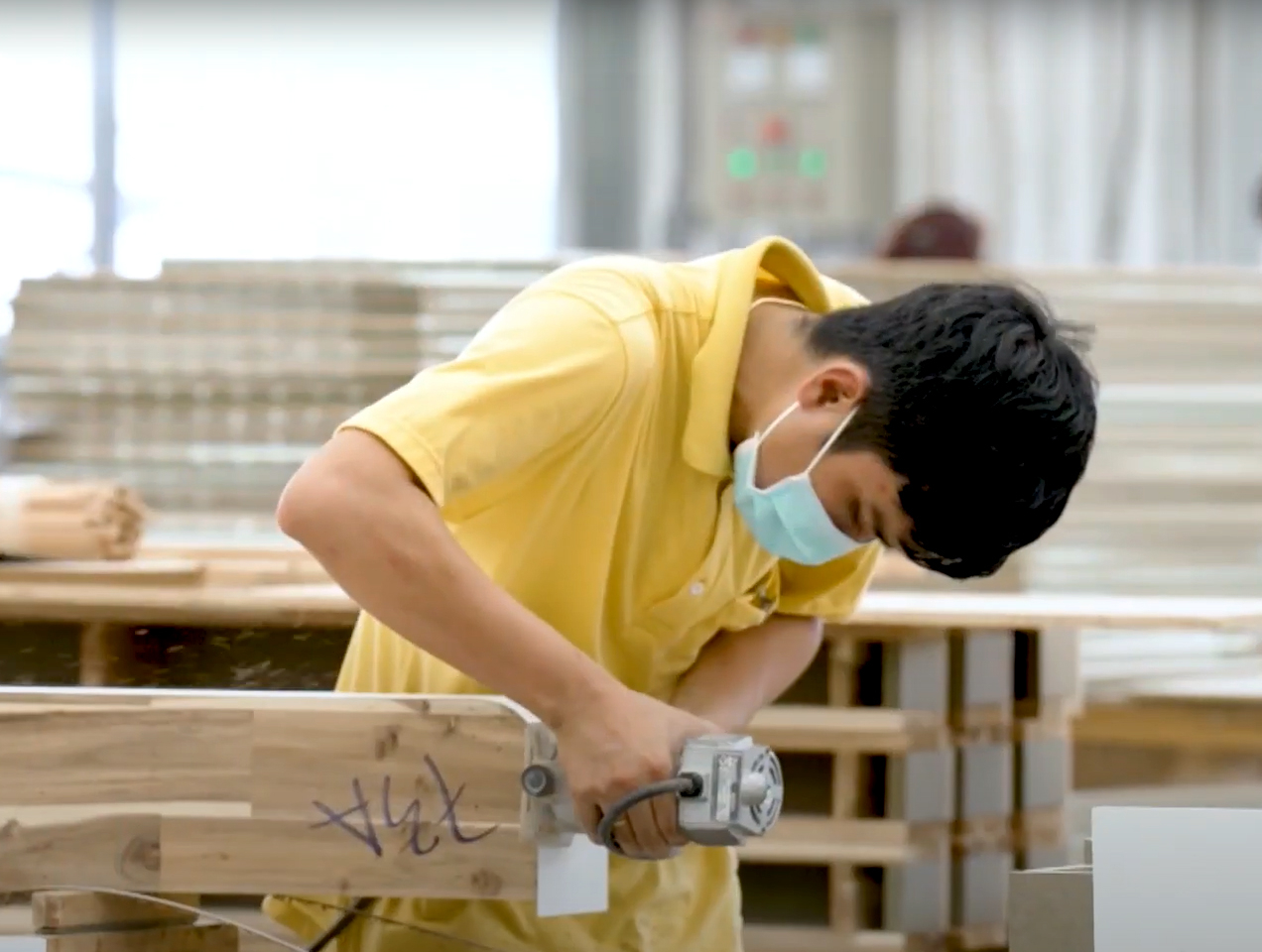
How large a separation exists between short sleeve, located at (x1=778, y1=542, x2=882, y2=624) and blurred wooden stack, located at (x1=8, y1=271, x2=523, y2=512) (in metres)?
1.39

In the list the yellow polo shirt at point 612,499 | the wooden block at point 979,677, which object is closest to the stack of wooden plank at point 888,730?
the wooden block at point 979,677

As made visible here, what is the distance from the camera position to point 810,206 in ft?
14.1

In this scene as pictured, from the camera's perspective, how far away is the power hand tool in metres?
1.30

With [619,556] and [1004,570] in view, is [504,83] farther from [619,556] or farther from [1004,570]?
[619,556]

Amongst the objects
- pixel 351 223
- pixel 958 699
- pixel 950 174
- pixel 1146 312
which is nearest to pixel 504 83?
pixel 351 223

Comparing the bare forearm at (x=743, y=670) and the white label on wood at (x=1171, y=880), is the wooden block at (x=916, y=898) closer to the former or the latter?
the bare forearm at (x=743, y=670)

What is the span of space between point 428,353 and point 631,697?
5.63ft

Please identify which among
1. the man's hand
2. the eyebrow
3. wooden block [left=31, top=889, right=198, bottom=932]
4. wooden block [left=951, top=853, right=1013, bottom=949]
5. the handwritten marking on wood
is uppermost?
the eyebrow

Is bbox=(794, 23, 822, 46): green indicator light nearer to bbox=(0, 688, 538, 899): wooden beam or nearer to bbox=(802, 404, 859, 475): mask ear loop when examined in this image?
bbox=(802, 404, 859, 475): mask ear loop

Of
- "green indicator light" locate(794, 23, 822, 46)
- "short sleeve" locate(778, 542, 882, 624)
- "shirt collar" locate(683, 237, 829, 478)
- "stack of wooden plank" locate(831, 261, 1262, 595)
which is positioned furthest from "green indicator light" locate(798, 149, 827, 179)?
"shirt collar" locate(683, 237, 829, 478)

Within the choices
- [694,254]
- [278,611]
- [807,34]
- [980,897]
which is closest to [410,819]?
[278,611]

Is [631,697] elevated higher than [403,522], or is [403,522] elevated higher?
[403,522]

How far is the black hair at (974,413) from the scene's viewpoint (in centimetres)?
130

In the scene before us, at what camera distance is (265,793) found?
4.38 ft
